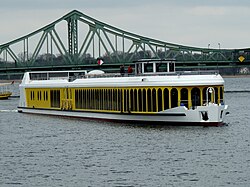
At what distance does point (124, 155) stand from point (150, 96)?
10.3m

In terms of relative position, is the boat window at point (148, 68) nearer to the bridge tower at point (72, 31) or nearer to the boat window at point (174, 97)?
the boat window at point (174, 97)

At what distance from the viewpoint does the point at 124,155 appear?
36969mm

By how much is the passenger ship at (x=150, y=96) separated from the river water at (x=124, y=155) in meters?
0.68

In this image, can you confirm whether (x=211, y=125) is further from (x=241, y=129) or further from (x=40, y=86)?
(x=40, y=86)

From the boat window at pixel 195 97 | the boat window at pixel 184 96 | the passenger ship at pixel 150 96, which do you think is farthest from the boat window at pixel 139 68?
the boat window at pixel 195 97

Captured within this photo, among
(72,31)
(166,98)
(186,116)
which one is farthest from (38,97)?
(72,31)

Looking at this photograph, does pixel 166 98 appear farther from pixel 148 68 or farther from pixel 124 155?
pixel 124 155

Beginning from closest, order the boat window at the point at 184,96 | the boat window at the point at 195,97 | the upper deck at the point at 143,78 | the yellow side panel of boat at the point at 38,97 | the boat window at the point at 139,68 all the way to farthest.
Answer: the boat window at the point at 184,96 → the boat window at the point at 195,97 → the upper deck at the point at 143,78 → the boat window at the point at 139,68 → the yellow side panel of boat at the point at 38,97

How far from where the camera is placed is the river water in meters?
31.2

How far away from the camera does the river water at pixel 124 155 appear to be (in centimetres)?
3122

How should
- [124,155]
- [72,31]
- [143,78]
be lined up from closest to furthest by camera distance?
1. [124,155]
2. [143,78]
3. [72,31]

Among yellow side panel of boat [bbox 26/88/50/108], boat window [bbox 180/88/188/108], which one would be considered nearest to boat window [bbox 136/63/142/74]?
boat window [bbox 180/88/188/108]

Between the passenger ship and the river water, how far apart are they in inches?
26.8

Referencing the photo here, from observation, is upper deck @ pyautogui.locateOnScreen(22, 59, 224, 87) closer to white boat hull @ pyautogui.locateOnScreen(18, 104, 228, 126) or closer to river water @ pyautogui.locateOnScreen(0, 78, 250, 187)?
white boat hull @ pyautogui.locateOnScreen(18, 104, 228, 126)
